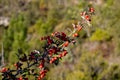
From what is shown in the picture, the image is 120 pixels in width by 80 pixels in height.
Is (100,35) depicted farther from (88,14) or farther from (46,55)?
(46,55)

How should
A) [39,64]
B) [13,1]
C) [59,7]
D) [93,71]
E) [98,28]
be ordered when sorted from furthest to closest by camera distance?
[13,1]
[59,7]
[98,28]
[93,71]
[39,64]

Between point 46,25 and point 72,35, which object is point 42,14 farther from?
point 72,35

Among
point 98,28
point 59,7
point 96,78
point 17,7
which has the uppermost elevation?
point 17,7

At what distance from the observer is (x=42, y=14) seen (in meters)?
54.7

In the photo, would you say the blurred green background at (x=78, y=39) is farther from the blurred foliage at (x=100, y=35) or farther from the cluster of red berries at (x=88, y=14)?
the cluster of red berries at (x=88, y=14)

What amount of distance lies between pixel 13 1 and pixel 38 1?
14.0 ft

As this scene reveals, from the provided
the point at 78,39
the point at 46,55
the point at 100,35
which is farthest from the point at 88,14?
the point at 100,35

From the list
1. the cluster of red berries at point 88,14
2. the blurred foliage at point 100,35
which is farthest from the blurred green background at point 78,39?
the cluster of red berries at point 88,14

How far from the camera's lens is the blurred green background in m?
17.7

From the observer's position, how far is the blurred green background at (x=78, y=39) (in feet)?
58.2

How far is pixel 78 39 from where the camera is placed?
35719 millimetres

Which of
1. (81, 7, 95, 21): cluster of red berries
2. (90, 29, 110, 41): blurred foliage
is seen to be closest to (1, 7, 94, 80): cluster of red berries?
(81, 7, 95, 21): cluster of red berries

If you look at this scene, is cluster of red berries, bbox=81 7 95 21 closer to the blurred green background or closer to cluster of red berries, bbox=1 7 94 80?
cluster of red berries, bbox=1 7 94 80

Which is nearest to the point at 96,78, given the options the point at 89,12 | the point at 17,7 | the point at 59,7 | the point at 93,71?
the point at 93,71
